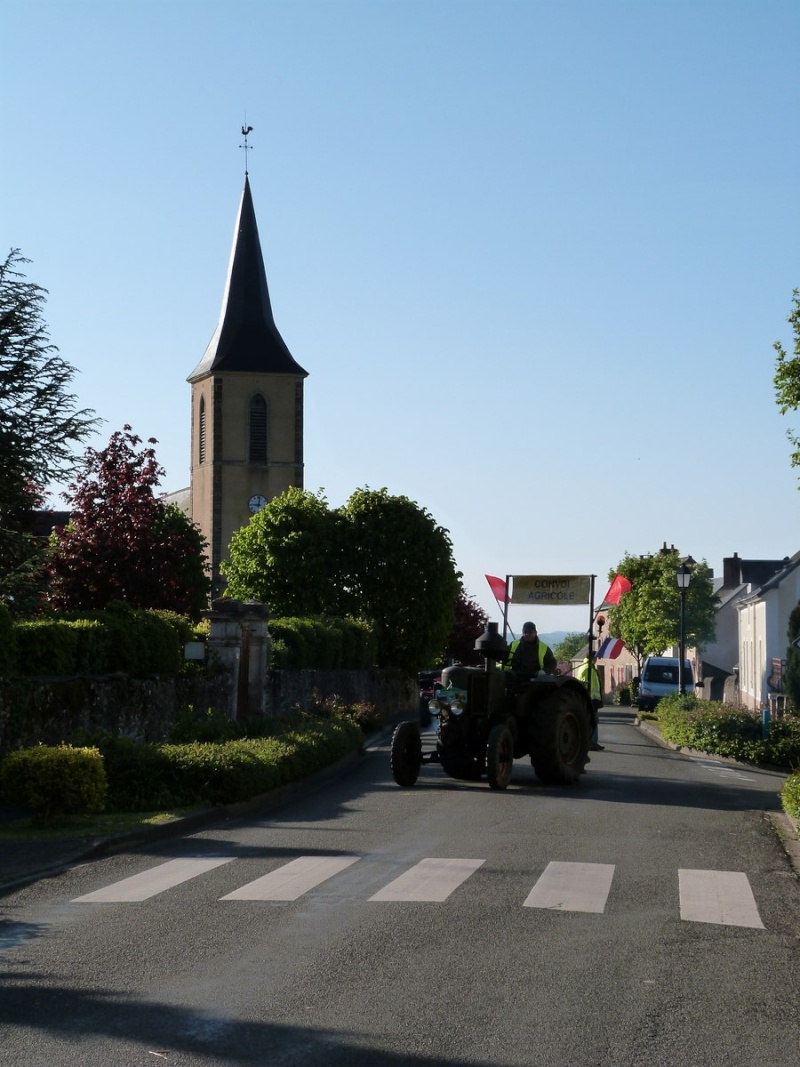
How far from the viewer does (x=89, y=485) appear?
3934cm

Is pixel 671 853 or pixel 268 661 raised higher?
pixel 268 661

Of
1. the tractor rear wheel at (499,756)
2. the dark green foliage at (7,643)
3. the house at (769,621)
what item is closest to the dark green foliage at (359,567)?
the house at (769,621)

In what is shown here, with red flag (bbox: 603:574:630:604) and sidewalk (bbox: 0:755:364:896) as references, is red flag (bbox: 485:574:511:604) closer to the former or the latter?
red flag (bbox: 603:574:630:604)

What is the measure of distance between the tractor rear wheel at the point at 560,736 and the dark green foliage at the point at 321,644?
11.2 metres

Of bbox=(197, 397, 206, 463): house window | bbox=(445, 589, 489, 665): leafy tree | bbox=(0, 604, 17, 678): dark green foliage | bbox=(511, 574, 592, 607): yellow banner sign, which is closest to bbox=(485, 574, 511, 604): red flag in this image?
bbox=(511, 574, 592, 607): yellow banner sign

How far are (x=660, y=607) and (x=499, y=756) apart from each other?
A: 232 ft

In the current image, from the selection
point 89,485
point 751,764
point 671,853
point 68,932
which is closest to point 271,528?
point 89,485

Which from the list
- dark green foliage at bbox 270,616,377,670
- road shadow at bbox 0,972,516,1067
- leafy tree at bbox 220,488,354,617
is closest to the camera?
road shadow at bbox 0,972,516,1067

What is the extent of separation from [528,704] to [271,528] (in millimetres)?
33403

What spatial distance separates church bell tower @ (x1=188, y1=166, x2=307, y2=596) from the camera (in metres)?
76.0

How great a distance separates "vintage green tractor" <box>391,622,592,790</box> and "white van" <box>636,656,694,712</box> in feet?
110

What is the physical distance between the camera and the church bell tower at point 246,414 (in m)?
76.0

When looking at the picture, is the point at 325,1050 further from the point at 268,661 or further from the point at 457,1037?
the point at 268,661

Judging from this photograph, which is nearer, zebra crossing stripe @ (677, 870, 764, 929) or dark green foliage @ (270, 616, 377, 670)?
zebra crossing stripe @ (677, 870, 764, 929)
